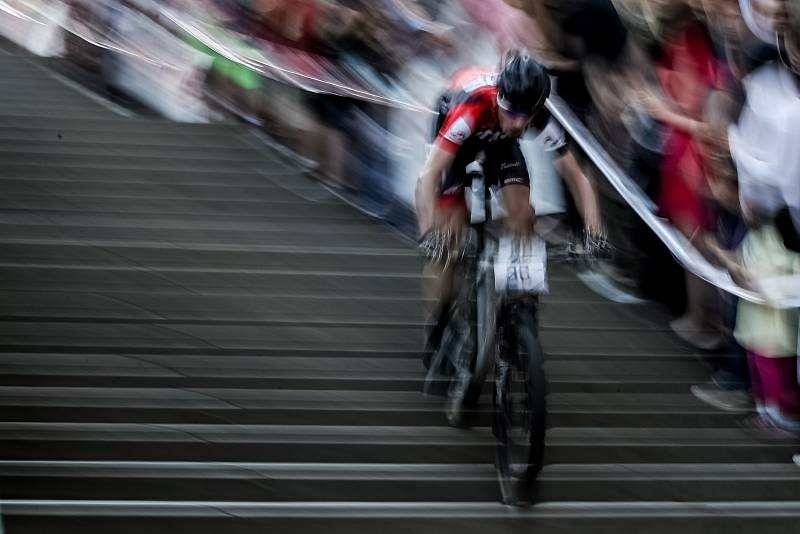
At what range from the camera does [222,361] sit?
24.6ft

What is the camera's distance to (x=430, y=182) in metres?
→ 6.31

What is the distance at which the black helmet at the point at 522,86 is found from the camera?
5863mm

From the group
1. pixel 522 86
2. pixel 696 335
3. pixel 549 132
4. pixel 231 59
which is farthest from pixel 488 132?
pixel 231 59

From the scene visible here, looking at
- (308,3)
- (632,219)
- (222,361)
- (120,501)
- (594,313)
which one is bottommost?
(120,501)

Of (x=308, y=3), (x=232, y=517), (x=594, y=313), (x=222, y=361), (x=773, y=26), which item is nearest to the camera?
(x=232, y=517)

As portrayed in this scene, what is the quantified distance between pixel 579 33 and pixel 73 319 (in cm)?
325

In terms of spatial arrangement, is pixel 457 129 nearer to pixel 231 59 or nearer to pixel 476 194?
pixel 476 194

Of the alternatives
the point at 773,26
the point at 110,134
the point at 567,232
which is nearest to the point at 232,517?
the point at 773,26

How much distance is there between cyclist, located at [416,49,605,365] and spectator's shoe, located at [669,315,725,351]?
1883 millimetres

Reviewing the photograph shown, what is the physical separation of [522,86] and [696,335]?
2.71 meters

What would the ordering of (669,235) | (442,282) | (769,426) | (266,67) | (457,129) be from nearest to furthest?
(457,129), (769,426), (442,282), (669,235), (266,67)

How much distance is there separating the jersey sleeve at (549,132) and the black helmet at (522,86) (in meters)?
0.31

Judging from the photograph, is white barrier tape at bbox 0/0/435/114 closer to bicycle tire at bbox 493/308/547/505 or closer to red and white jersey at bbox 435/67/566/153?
red and white jersey at bbox 435/67/566/153

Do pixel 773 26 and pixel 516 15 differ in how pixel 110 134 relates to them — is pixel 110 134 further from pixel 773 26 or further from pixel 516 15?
pixel 773 26
